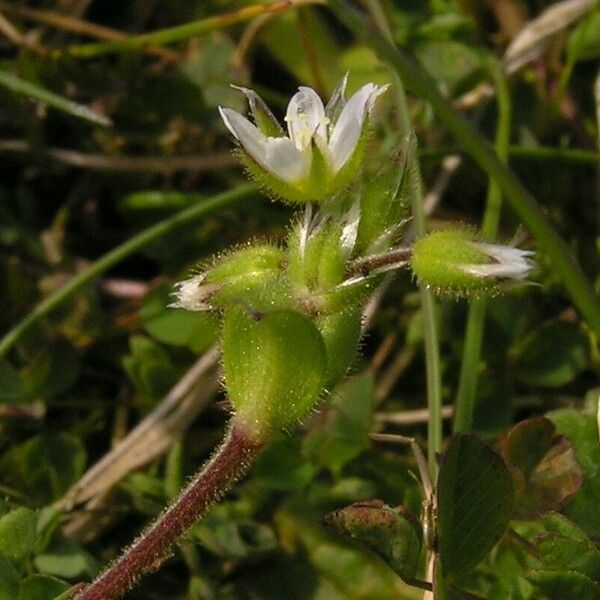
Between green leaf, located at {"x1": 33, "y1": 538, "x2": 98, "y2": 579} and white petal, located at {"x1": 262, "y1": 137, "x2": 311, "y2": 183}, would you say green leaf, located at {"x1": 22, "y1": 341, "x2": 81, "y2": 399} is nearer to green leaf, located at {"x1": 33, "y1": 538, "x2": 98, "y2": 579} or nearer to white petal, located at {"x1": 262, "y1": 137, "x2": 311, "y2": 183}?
green leaf, located at {"x1": 33, "y1": 538, "x2": 98, "y2": 579}

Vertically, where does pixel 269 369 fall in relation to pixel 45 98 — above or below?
below

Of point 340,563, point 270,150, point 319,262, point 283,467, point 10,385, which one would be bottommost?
point 340,563

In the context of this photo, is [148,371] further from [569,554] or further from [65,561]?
[569,554]

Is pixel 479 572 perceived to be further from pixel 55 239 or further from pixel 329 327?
pixel 55 239

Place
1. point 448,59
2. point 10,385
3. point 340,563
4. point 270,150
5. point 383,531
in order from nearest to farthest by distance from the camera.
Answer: point 383,531 → point 270,150 → point 340,563 → point 10,385 → point 448,59

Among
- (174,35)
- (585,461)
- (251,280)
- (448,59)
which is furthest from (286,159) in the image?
(448,59)

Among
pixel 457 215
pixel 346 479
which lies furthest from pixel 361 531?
pixel 457 215
